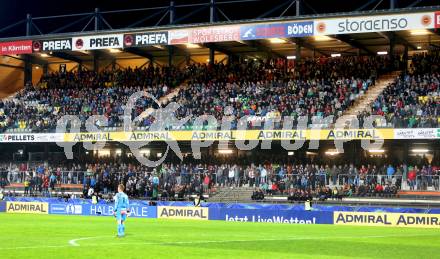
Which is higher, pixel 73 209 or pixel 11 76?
pixel 11 76

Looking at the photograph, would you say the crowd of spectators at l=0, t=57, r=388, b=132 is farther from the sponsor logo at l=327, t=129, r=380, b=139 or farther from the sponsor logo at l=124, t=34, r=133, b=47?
the sponsor logo at l=124, t=34, r=133, b=47

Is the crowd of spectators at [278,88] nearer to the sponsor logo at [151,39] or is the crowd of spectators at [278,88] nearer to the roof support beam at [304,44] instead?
the roof support beam at [304,44]

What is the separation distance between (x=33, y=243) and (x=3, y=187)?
95.3ft

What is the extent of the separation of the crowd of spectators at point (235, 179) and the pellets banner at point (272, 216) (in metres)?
3.99

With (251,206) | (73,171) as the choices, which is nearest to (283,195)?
(251,206)

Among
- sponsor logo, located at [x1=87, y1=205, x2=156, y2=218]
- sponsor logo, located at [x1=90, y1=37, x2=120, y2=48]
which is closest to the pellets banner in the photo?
sponsor logo, located at [x1=87, y1=205, x2=156, y2=218]

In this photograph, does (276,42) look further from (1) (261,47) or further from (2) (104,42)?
(2) (104,42)

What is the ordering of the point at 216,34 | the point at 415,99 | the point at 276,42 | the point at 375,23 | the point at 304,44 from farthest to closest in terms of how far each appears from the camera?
the point at 276,42
the point at 304,44
the point at 216,34
the point at 375,23
the point at 415,99

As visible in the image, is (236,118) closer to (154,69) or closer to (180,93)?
(180,93)

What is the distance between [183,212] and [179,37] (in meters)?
14.8

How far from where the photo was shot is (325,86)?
45625mm

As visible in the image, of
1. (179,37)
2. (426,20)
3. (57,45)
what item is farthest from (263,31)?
(57,45)

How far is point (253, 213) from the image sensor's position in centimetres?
3638

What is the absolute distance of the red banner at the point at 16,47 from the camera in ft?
177
